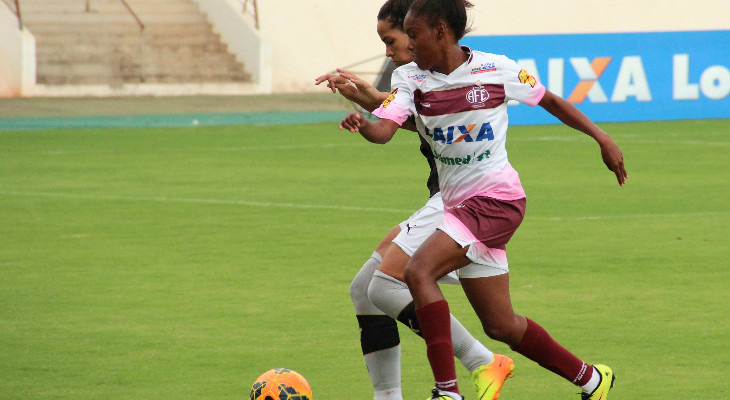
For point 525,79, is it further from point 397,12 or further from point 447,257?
point 447,257

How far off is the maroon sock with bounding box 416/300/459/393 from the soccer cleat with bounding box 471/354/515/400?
0.47 metres

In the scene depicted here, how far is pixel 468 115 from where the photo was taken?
17.9ft

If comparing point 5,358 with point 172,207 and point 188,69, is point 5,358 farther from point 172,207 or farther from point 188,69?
point 188,69

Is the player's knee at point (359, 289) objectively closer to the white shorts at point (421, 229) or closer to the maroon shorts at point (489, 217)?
the white shorts at point (421, 229)

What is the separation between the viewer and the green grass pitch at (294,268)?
6520 millimetres

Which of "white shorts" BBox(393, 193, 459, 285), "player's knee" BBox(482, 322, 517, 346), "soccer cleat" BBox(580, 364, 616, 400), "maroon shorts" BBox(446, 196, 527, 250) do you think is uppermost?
"maroon shorts" BBox(446, 196, 527, 250)

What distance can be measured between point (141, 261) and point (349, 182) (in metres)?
5.34

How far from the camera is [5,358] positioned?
6.77 meters

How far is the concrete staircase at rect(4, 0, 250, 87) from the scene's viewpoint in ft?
100

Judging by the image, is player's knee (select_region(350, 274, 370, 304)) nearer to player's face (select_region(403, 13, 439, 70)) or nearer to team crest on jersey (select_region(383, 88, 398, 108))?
team crest on jersey (select_region(383, 88, 398, 108))

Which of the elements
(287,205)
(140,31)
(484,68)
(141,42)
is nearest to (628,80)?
(287,205)

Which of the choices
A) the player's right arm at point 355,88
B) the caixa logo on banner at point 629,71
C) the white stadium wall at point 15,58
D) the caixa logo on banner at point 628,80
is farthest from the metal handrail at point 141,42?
the player's right arm at point 355,88

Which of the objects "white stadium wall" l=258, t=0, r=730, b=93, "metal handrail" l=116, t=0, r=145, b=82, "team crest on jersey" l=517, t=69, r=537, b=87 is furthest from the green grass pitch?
"white stadium wall" l=258, t=0, r=730, b=93

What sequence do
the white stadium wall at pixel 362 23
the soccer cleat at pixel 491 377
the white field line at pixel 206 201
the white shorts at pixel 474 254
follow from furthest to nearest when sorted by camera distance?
the white stadium wall at pixel 362 23
the white field line at pixel 206 201
the soccer cleat at pixel 491 377
the white shorts at pixel 474 254
